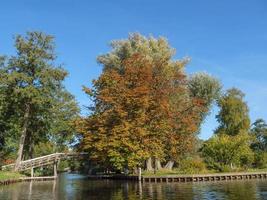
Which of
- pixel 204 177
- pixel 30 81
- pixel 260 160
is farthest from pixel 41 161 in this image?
pixel 260 160

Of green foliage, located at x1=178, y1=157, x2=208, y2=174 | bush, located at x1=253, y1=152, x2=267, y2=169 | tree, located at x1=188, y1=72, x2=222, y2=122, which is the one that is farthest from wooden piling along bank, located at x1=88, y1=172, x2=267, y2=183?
tree, located at x1=188, y1=72, x2=222, y2=122

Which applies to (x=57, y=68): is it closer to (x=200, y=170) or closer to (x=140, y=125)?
(x=140, y=125)

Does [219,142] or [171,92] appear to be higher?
[171,92]

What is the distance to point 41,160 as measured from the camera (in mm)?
64625

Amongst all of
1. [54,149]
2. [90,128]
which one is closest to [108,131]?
[90,128]

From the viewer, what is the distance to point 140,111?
173 feet

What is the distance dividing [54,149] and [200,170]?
1870 inches

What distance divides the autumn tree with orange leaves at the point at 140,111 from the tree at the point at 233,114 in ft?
67.4

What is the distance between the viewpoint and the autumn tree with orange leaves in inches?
2032

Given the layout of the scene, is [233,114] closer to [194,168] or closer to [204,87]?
[204,87]

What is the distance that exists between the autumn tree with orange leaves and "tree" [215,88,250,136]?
20.6m

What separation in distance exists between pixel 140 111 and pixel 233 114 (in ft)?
124

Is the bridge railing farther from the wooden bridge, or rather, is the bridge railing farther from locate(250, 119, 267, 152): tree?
locate(250, 119, 267, 152): tree

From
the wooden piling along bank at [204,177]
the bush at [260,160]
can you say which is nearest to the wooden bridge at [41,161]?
A: the wooden piling along bank at [204,177]
